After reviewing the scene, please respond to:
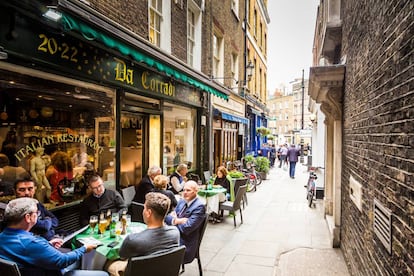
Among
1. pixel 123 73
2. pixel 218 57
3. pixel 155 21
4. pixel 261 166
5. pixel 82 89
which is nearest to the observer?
pixel 82 89

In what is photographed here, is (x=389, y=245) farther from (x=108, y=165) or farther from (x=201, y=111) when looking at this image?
(x=201, y=111)

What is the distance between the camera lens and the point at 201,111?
11.0 metres

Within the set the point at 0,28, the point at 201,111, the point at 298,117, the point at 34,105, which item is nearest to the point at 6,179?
the point at 34,105

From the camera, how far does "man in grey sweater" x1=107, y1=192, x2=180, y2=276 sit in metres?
3.02

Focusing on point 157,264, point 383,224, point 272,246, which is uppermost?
point 383,224

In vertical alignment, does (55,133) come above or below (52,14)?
below

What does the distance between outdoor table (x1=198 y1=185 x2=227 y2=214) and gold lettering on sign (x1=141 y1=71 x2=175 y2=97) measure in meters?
2.73

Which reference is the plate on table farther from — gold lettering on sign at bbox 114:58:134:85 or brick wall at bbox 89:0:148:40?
brick wall at bbox 89:0:148:40

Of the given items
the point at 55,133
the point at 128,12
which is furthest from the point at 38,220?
the point at 128,12

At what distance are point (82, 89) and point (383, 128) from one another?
4726 mm

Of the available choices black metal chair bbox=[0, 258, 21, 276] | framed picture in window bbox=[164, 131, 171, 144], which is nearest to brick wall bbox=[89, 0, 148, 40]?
framed picture in window bbox=[164, 131, 171, 144]

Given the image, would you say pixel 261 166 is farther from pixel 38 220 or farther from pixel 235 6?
pixel 38 220

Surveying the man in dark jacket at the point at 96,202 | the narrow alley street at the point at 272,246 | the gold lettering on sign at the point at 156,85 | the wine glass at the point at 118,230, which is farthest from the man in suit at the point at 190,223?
the gold lettering on sign at the point at 156,85

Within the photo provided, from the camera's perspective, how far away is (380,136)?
2771 millimetres
